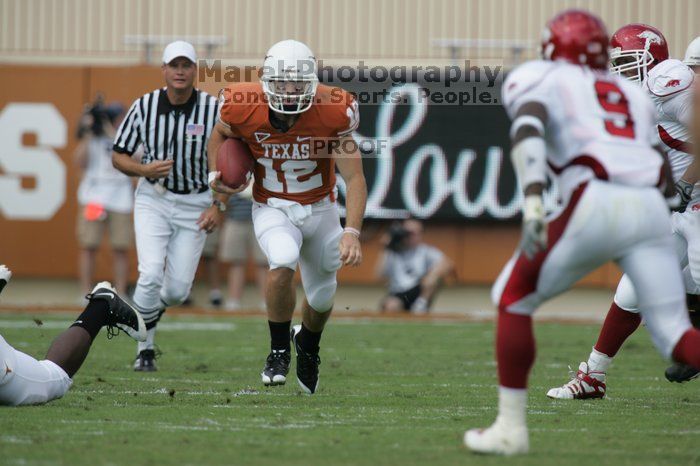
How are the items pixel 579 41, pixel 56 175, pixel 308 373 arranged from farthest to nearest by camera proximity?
pixel 56 175 < pixel 308 373 < pixel 579 41

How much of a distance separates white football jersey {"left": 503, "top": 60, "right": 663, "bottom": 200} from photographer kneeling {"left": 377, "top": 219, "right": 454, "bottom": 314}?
6.97 meters

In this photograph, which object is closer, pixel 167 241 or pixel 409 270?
pixel 167 241

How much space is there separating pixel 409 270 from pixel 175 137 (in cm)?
481

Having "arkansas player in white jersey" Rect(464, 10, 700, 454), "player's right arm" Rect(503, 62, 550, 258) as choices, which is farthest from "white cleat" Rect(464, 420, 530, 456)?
"player's right arm" Rect(503, 62, 550, 258)

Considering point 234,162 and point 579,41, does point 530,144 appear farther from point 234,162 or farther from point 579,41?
point 234,162

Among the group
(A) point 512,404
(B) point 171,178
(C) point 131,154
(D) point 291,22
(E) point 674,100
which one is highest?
(D) point 291,22

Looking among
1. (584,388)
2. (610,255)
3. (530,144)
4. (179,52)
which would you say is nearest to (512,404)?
(610,255)

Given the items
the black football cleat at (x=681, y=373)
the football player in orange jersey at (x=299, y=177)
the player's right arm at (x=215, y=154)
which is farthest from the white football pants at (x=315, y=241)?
the black football cleat at (x=681, y=373)

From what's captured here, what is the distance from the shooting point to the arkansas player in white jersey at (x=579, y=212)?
11.4 feet

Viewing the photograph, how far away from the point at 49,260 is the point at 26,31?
234cm

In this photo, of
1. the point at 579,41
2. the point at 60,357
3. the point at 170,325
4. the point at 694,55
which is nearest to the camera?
the point at 579,41

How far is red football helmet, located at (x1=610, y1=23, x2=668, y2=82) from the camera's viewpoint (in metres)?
5.31

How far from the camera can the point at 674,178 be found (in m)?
5.29

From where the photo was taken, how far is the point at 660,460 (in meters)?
Result: 3.52
